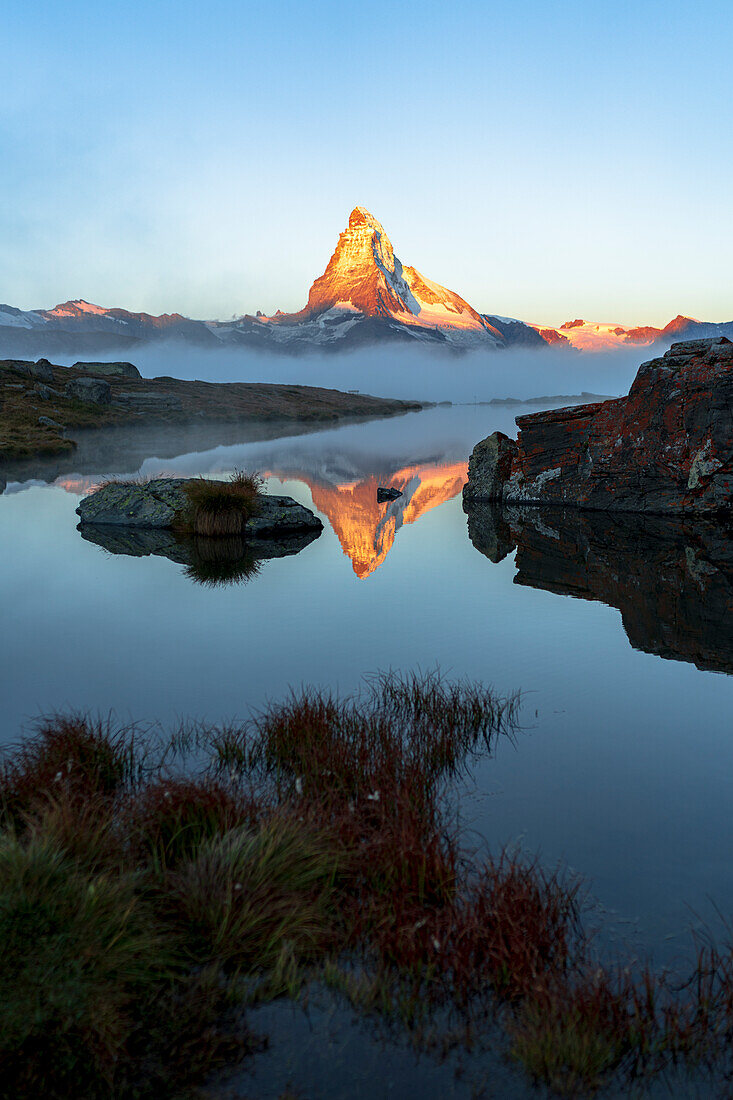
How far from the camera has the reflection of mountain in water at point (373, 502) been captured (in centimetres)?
1819

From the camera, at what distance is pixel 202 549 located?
1775 cm

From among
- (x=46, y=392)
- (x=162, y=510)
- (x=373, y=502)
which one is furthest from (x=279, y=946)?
(x=46, y=392)

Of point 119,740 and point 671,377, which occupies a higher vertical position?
point 671,377

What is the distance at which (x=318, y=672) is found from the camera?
29.3ft

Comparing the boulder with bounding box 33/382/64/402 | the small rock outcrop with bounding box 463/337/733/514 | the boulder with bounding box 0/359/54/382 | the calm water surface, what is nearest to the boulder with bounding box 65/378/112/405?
the boulder with bounding box 33/382/64/402

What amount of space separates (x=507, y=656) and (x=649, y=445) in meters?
15.0

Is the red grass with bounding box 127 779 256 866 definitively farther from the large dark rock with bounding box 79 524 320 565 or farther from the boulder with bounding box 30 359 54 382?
the boulder with bounding box 30 359 54 382

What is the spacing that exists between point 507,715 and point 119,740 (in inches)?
150

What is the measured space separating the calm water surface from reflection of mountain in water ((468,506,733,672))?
0.06 meters

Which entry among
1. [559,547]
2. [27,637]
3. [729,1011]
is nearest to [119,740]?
[27,637]

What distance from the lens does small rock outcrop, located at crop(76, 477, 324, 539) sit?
20031mm

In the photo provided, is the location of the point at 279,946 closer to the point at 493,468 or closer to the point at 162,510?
the point at 162,510

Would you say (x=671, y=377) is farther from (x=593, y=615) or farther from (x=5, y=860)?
(x=5, y=860)

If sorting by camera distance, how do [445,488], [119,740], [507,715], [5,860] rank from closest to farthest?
[5,860] < [119,740] < [507,715] < [445,488]
